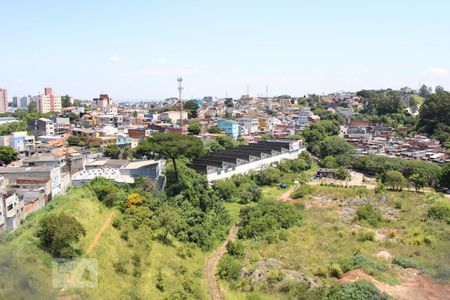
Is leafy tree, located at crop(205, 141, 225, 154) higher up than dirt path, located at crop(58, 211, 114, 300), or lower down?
higher up

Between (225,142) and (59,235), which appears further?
(225,142)

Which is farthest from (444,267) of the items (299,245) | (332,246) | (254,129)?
(254,129)

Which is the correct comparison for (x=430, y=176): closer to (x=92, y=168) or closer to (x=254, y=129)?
(x=92, y=168)

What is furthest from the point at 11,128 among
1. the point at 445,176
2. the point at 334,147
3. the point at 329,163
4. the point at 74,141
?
the point at 445,176

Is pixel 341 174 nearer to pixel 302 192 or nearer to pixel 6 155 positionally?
pixel 302 192

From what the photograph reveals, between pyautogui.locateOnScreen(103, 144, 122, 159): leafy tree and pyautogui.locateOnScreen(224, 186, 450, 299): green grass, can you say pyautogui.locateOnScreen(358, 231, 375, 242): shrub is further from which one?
pyautogui.locateOnScreen(103, 144, 122, 159): leafy tree

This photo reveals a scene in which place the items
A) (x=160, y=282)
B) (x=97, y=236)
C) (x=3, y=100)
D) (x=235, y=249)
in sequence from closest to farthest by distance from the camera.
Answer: (x=160, y=282) → (x=97, y=236) → (x=235, y=249) → (x=3, y=100)

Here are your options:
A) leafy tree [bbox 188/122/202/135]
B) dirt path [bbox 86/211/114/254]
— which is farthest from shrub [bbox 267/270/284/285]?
leafy tree [bbox 188/122/202/135]
